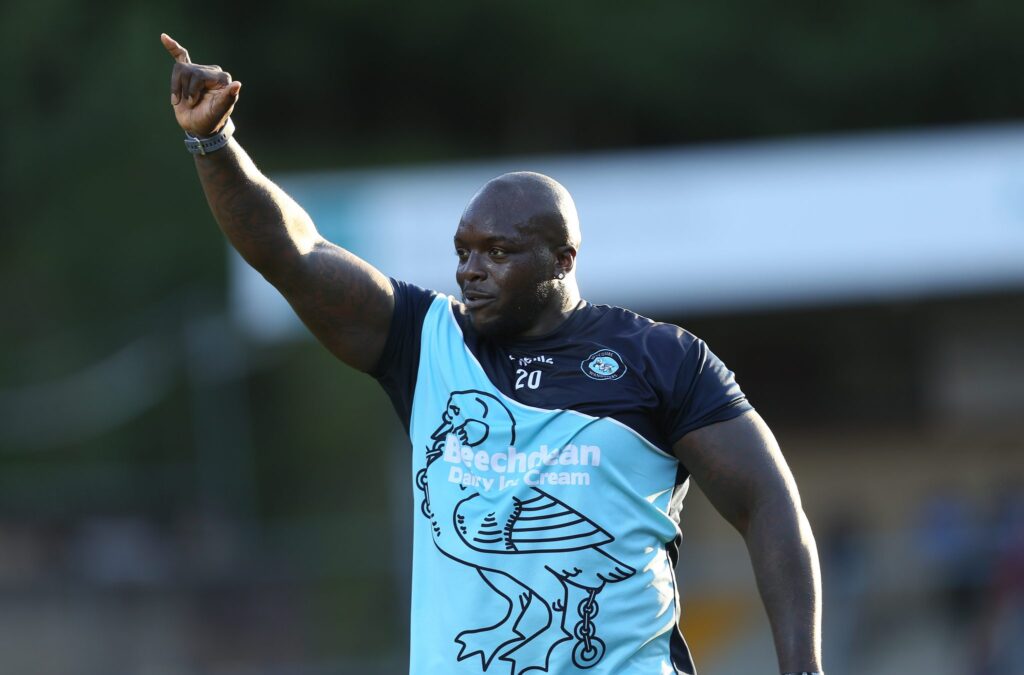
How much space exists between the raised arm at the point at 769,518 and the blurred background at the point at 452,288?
1025cm

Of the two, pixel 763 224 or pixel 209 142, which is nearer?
pixel 209 142

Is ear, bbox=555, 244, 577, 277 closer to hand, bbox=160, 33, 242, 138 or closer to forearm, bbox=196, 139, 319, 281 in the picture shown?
forearm, bbox=196, 139, 319, 281

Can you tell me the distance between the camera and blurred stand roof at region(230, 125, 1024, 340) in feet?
47.7

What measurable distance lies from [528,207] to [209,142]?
92cm

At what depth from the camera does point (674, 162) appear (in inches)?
596

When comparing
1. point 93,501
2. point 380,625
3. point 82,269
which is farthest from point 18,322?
point 380,625

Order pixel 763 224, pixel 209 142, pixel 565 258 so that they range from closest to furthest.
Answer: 1. pixel 209 142
2. pixel 565 258
3. pixel 763 224

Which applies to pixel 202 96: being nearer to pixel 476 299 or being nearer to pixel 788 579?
pixel 476 299

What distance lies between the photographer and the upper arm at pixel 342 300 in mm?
4266

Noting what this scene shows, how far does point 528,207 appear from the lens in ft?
14.0

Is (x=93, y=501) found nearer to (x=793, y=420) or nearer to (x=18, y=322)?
(x=18, y=322)

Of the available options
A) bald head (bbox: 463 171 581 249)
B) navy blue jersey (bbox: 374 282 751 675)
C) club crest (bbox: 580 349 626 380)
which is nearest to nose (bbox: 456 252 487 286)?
bald head (bbox: 463 171 581 249)

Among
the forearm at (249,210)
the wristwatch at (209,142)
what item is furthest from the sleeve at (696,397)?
the wristwatch at (209,142)

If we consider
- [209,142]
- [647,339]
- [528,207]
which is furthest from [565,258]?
[209,142]
